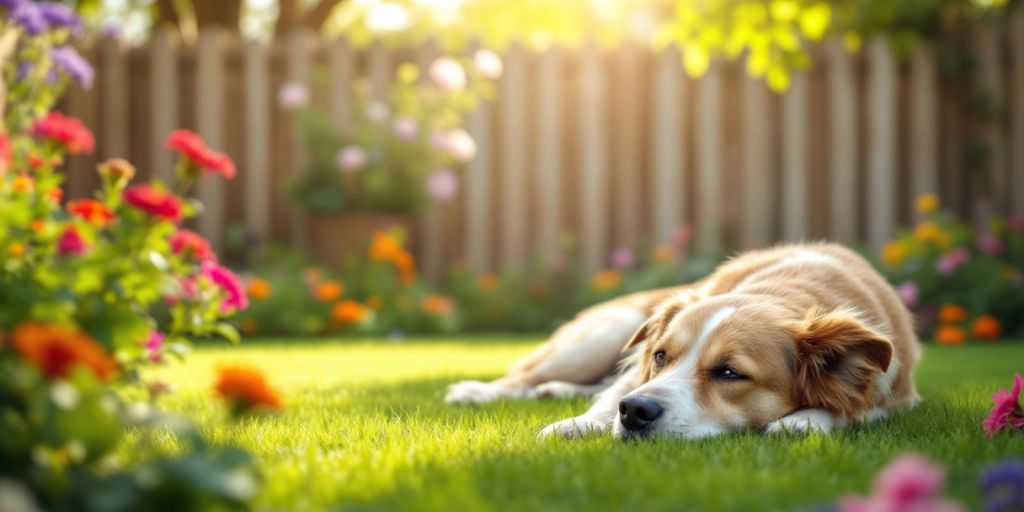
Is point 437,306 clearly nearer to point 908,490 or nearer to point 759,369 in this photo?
point 759,369

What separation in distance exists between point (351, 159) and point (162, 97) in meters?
2.05

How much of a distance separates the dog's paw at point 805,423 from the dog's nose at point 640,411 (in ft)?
1.32

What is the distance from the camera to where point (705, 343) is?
3.24 m

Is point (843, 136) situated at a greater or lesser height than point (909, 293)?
greater

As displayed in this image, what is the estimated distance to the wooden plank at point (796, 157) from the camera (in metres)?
8.87

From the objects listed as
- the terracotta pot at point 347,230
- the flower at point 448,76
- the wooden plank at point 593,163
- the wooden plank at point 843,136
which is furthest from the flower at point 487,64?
the wooden plank at point 843,136

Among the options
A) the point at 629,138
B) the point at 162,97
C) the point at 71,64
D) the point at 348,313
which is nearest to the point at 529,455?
the point at 71,64

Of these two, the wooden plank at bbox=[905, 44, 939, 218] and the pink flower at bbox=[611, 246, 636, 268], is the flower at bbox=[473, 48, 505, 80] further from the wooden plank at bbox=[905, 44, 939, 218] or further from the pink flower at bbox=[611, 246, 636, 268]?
the wooden plank at bbox=[905, 44, 939, 218]

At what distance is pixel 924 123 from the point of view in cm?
890

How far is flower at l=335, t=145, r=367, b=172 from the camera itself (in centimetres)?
798

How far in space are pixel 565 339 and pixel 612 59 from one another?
16.3 feet

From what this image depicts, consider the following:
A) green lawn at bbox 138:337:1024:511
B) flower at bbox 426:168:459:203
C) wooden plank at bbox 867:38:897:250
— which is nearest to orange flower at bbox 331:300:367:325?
flower at bbox 426:168:459:203

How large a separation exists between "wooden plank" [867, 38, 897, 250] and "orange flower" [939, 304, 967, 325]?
5.51ft

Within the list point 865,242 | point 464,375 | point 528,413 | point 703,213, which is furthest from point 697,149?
point 528,413
